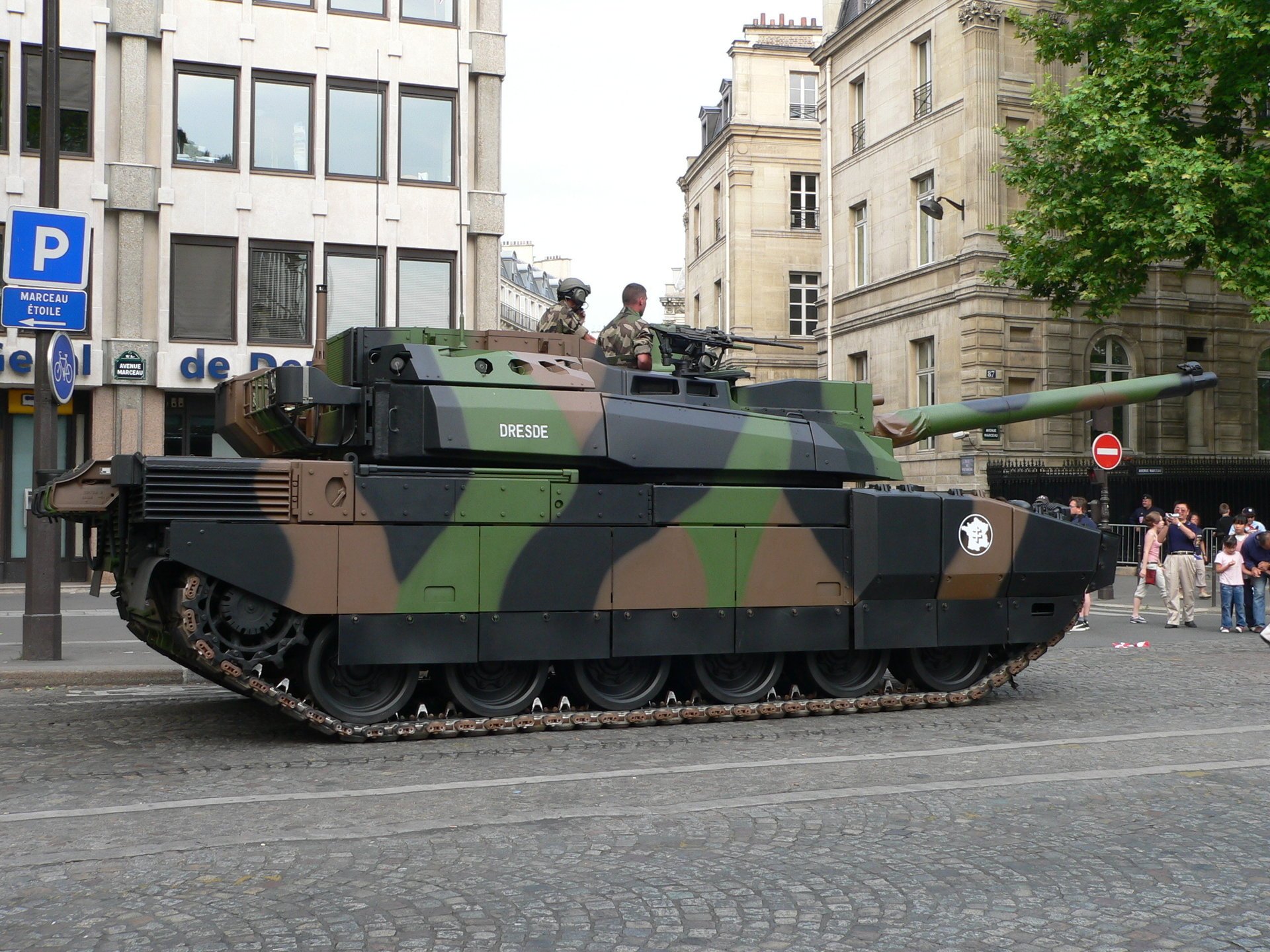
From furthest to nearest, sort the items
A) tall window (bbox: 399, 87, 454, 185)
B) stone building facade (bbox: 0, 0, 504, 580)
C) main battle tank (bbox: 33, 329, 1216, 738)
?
tall window (bbox: 399, 87, 454, 185)
stone building facade (bbox: 0, 0, 504, 580)
main battle tank (bbox: 33, 329, 1216, 738)

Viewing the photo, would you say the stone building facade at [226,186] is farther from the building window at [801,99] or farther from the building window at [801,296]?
the building window at [801,99]

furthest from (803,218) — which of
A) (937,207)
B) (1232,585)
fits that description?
(1232,585)

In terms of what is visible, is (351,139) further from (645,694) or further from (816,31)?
(816,31)

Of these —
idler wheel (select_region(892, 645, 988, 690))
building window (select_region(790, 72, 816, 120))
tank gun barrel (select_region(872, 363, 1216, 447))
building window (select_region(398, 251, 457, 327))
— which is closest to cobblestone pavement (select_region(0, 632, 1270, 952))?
idler wheel (select_region(892, 645, 988, 690))

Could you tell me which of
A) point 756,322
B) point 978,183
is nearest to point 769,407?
point 978,183

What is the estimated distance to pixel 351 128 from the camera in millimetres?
24047

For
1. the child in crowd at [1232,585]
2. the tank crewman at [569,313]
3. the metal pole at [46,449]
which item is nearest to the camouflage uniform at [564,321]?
the tank crewman at [569,313]

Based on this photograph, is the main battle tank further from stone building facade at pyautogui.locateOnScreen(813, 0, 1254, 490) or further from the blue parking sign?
stone building facade at pyautogui.locateOnScreen(813, 0, 1254, 490)

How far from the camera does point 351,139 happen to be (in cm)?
2405

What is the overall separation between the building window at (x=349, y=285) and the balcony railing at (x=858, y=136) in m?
16.6

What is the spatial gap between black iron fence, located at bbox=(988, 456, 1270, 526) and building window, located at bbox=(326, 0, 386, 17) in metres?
15.1

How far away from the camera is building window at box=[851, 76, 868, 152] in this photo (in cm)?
3616

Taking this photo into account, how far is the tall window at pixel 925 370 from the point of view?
33062 millimetres

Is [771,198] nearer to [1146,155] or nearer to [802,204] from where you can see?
[802,204]
